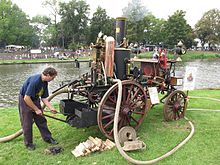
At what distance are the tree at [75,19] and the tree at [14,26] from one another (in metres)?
8.78

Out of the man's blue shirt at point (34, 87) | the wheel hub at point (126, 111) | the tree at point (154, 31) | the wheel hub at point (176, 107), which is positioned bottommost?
the wheel hub at point (176, 107)

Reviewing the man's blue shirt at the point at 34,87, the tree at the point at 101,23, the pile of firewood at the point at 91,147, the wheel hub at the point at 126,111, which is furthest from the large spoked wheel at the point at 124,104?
the tree at the point at 101,23

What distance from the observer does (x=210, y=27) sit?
2559 inches

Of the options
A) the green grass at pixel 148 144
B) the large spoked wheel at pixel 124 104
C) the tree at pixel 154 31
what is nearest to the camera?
the green grass at pixel 148 144

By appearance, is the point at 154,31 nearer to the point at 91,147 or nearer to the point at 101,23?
the point at 101,23

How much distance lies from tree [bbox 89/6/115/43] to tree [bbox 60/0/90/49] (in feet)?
5.86

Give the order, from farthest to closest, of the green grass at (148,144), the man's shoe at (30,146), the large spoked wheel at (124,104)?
the large spoked wheel at (124,104), the man's shoe at (30,146), the green grass at (148,144)

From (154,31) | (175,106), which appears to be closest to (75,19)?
(154,31)

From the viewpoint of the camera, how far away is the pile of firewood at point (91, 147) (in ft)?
15.0

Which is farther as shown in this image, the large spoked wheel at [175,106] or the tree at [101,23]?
the tree at [101,23]

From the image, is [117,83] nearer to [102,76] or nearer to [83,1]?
[102,76]

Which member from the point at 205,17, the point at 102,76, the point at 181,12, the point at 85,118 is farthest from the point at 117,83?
the point at 205,17

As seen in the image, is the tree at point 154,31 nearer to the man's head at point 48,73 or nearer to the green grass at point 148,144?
the green grass at point 148,144

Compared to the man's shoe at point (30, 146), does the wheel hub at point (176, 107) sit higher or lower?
higher
